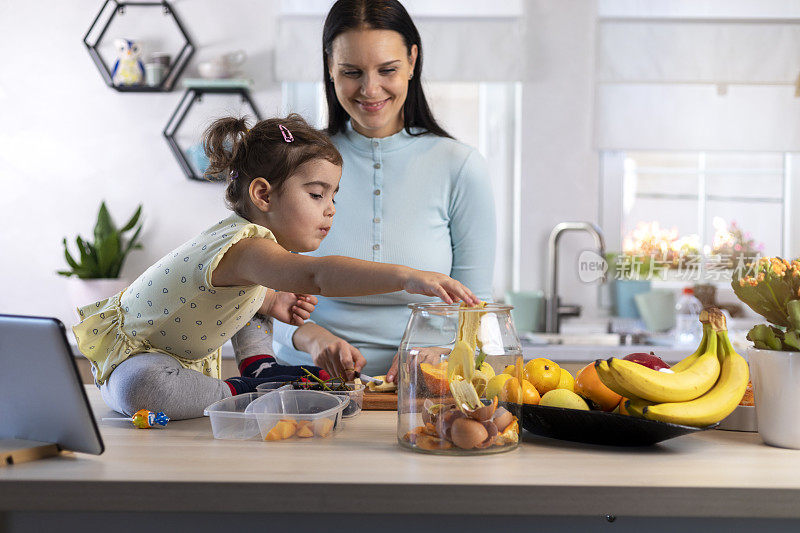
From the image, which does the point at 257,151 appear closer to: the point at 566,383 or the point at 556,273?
the point at 566,383

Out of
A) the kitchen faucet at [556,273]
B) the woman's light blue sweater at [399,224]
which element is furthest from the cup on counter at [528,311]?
the woman's light blue sweater at [399,224]

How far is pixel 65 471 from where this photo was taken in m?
0.81

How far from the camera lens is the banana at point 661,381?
3.03 feet

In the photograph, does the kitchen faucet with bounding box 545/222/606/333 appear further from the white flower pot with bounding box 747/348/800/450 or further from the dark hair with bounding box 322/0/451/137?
the white flower pot with bounding box 747/348/800/450

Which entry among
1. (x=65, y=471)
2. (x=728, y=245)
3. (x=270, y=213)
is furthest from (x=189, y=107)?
(x=65, y=471)

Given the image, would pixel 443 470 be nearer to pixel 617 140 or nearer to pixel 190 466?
pixel 190 466

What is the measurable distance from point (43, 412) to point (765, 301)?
2.90 feet

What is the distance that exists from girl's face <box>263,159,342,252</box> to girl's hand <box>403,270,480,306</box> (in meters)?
Answer: 0.39

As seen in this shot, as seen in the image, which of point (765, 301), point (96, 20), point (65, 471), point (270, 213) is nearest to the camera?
point (65, 471)

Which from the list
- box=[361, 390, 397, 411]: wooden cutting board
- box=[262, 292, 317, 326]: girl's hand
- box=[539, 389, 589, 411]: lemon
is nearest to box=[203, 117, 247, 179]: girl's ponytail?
box=[262, 292, 317, 326]: girl's hand

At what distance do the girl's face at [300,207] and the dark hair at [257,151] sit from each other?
0.05ft

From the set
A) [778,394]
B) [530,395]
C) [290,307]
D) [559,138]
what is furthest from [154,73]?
[778,394]

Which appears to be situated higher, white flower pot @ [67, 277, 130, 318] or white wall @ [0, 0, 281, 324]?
white wall @ [0, 0, 281, 324]

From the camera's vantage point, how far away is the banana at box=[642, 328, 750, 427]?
0.91m
